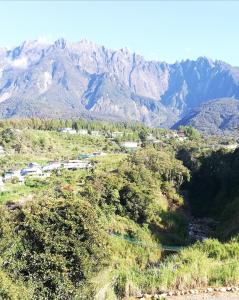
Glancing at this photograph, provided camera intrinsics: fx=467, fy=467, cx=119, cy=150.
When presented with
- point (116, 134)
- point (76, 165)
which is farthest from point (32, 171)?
point (116, 134)

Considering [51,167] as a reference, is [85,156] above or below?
below

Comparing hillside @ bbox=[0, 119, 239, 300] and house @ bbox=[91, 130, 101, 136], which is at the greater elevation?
hillside @ bbox=[0, 119, 239, 300]

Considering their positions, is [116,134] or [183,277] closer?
[183,277]

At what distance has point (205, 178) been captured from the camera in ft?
217

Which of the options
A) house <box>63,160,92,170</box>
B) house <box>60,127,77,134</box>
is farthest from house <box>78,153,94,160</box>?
house <box>60,127,77,134</box>

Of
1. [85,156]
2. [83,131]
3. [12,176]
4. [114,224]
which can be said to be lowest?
[83,131]

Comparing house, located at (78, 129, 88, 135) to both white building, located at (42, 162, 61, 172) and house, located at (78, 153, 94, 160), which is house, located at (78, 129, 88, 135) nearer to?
house, located at (78, 153, 94, 160)

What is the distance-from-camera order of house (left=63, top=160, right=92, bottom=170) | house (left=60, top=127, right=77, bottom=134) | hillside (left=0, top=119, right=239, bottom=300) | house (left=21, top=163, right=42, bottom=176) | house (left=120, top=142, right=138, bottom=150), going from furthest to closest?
house (left=60, top=127, right=77, bottom=134) → house (left=120, top=142, right=138, bottom=150) → house (left=63, top=160, right=92, bottom=170) → house (left=21, top=163, right=42, bottom=176) → hillside (left=0, top=119, right=239, bottom=300)

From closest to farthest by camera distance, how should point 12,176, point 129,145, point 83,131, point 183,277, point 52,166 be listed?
point 183,277
point 12,176
point 52,166
point 129,145
point 83,131

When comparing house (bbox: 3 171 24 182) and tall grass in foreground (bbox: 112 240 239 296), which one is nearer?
tall grass in foreground (bbox: 112 240 239 296)

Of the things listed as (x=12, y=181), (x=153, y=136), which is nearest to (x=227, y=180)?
(x=12, y=181)

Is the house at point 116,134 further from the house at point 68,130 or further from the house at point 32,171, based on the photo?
the house at point 32,171

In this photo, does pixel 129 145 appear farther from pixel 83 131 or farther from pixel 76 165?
pixel 76 165

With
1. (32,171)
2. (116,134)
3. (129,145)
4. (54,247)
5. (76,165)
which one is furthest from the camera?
(116,134)
